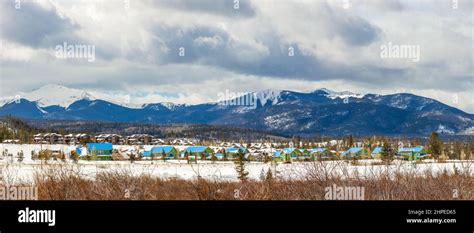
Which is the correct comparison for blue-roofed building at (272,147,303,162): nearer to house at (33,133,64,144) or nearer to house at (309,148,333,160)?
house at (309,148,333,160)

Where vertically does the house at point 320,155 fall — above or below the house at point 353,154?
above

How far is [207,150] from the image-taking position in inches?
3939

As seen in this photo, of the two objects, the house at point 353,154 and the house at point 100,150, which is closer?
the house at point 353,154

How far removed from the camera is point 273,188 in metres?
12.7

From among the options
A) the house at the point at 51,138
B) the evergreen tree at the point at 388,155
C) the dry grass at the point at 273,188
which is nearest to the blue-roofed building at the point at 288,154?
the evergreen tree at the point at 388,155

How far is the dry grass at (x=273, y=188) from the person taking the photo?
10.9 metres

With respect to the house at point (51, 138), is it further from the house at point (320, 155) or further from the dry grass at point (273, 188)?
the dry grass at point (273, 188)

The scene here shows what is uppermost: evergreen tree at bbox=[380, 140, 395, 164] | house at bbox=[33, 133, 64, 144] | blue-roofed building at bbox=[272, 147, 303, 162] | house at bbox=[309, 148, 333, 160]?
house at bbox=[309, 148, 333, 160]

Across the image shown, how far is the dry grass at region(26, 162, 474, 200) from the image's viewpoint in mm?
10891

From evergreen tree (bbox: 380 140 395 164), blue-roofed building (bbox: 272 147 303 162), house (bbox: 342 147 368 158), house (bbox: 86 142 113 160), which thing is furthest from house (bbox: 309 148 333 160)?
house (bbox: 86 142 113 160)
